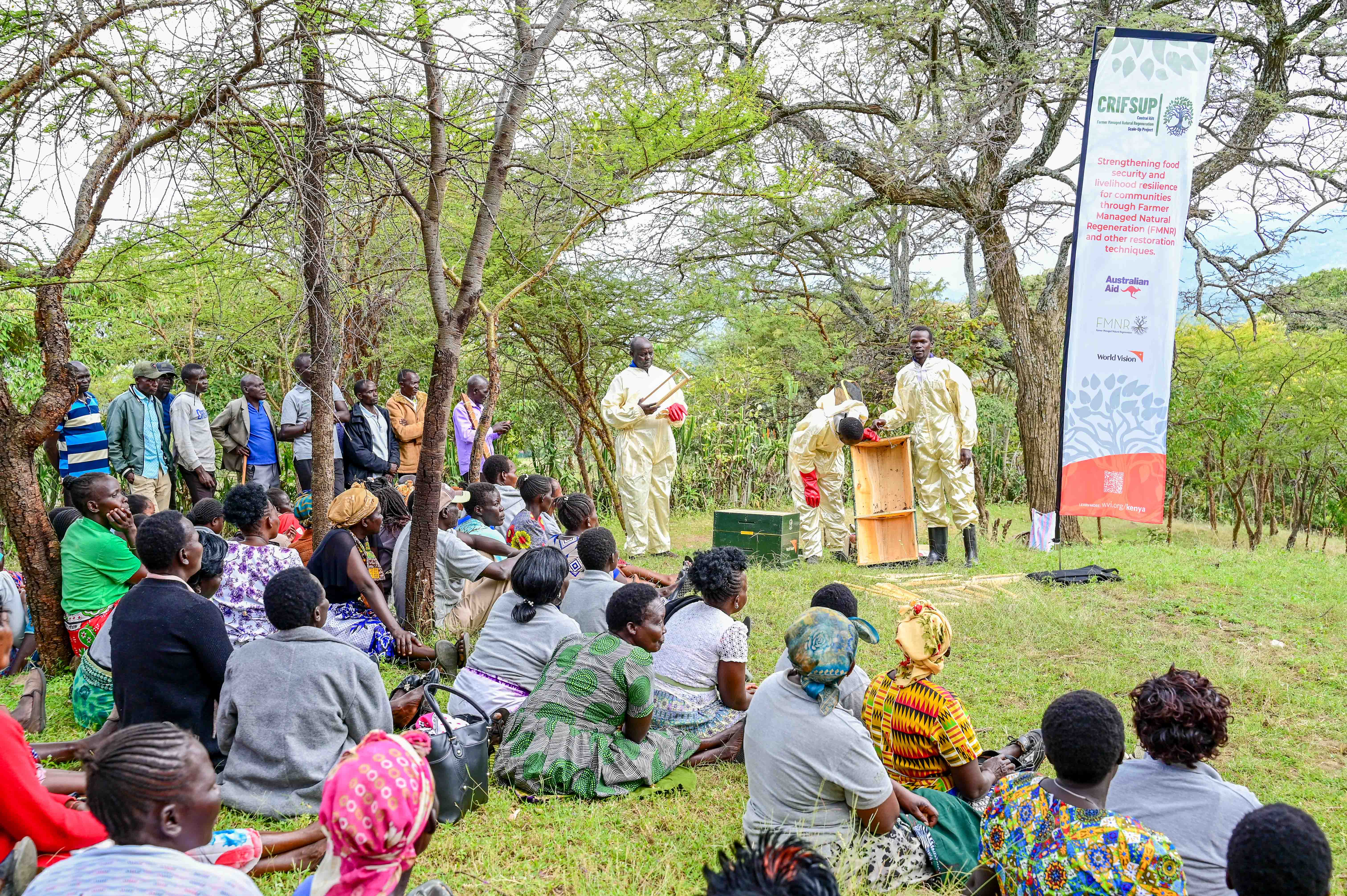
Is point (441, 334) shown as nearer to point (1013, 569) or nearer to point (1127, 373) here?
point (1127, 373)

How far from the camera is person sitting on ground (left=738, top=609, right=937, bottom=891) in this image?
120 inches

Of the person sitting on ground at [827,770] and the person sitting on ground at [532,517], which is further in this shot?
the person sitting on ground at [532,517]

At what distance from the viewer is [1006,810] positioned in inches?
110

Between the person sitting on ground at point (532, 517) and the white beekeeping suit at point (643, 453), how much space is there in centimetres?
274

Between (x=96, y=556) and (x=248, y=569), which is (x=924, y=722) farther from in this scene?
(x=96, y=556)

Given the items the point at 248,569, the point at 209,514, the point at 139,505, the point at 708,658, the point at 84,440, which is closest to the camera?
the point at 708,658

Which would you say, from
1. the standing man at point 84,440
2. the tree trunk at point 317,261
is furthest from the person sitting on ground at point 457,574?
the standing man at point 84,440

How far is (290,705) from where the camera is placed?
372 centimetres

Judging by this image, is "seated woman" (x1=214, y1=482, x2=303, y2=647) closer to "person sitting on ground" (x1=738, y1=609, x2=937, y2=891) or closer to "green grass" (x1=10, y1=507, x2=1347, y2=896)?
"green grass" (x1=10, y1=507, x2=1347, y2=896)

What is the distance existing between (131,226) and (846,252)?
11.5 meters

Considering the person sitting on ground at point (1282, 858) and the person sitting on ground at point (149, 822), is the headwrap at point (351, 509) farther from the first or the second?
the person sitting on ground at point (1282, 858)

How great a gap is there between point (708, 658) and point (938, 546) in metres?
5.76

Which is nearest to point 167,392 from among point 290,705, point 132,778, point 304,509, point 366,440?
point 366,440

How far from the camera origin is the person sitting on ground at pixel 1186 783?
2709mm
